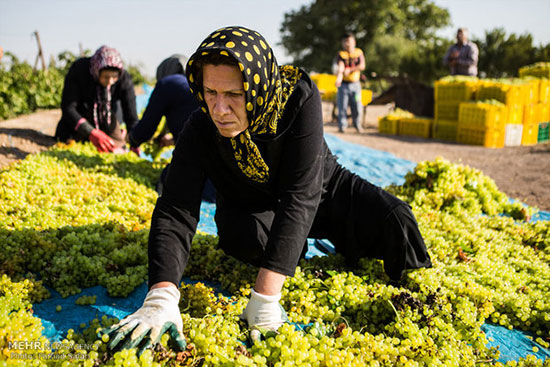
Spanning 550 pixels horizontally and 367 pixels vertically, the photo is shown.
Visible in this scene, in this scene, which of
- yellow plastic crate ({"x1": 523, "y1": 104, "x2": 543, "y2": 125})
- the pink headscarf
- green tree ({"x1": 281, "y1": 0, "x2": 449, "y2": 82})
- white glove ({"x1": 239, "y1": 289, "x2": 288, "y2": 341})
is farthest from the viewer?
green tree ({"x1": 281, "y1": 0, "x2": 449, "y2": 82})

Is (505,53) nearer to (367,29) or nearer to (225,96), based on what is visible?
(367,29)

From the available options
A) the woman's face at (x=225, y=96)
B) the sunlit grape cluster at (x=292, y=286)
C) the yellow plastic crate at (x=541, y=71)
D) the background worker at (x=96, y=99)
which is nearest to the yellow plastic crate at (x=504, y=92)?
the yellow plastic crate at (x=541, y=71)

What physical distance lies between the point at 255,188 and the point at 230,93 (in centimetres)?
65

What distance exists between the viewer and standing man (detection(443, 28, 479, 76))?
393 inches

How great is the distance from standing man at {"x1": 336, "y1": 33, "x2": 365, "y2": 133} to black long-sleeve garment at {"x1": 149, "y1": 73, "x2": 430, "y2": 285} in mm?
7674

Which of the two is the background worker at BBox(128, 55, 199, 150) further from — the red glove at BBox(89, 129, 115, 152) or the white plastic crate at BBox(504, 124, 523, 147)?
the white plastic crate at BBox(504, 124, 523, 147)

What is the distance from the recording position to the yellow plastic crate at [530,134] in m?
8.67

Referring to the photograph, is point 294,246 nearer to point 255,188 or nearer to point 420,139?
point 255,188

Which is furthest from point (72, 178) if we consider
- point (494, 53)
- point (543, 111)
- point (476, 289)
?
point (494, 53)

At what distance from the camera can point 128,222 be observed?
3094 mm

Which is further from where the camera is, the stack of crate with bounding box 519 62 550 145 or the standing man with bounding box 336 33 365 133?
the standing man with bounding box 336 33 365 133

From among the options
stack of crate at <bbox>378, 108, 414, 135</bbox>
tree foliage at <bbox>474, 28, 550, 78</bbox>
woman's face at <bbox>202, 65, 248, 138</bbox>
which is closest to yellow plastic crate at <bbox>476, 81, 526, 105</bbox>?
stack of crate at <bbox>378, 108, 414, 135</bbox>

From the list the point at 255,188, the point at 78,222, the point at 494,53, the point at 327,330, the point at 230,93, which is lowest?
the point at 327,330

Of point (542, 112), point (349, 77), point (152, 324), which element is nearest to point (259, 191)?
point (152, 324)
